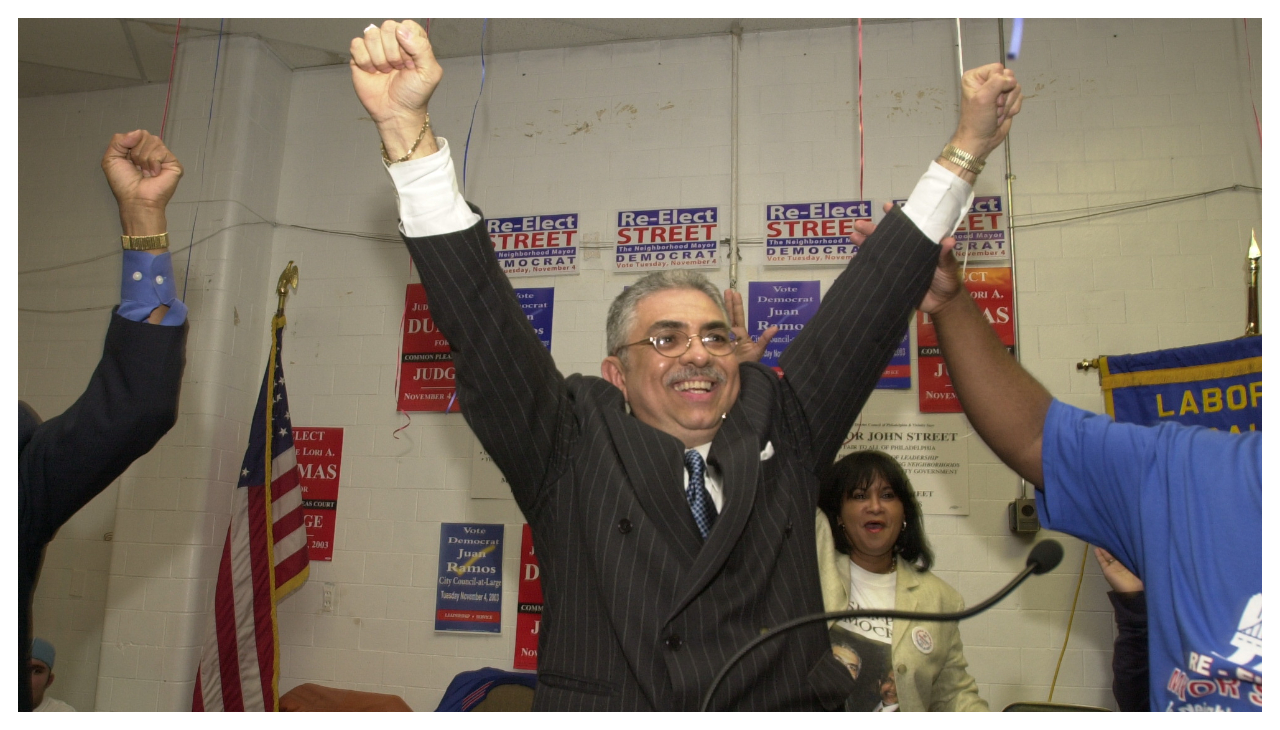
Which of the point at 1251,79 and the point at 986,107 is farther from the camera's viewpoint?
the point at 1251,79

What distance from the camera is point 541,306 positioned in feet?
13.3

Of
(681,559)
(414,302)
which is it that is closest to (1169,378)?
(681,559)

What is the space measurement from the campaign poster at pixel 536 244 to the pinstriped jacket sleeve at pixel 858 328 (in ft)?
9.00

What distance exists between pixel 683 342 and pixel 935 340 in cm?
249

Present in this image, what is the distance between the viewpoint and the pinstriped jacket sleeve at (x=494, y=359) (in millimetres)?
1222

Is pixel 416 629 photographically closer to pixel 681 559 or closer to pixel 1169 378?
pixel 681 559

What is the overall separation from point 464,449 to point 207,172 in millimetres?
1927

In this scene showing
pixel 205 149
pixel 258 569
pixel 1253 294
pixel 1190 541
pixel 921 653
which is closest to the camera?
pixel 1190 541

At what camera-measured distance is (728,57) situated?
419 centimetres

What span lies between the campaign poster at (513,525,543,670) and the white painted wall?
0.07 metres

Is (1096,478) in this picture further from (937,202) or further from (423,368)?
(423,368)

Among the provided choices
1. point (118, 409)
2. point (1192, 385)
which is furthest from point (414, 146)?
point (1192, 385)

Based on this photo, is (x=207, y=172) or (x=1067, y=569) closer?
(x=1067, y=569)

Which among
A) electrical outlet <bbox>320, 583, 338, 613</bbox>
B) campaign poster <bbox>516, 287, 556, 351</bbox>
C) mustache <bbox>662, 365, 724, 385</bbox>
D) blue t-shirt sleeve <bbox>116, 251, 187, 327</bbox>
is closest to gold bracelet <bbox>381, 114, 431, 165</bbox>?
blue t-shirt sleeve <bbox>116, 251, 187, 327</bbox>
